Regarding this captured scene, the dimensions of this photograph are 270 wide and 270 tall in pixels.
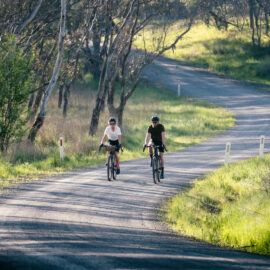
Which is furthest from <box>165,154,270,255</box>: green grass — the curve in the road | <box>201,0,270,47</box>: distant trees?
<box>201,0,270,47</box>: distant trees

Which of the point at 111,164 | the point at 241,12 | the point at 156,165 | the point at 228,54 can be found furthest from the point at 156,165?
the point at 241,12

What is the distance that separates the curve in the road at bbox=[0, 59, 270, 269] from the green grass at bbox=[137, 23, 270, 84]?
1094 inches

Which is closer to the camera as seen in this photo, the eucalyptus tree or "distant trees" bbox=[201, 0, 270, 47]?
the eucalyptus tree

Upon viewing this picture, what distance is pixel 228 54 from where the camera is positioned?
182 feet

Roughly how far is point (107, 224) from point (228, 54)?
155ft

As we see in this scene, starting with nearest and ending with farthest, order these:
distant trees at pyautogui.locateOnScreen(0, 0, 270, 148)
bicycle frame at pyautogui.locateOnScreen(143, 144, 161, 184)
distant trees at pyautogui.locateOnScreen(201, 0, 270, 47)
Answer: bicycle frame at pyautogui.locateOnScreen(143, 144, 161, 184), distant trees at pyautogui.locateOnScreen(0, 0, 270, 148), distant trees at pyautogui.locateOnScreen(201, 0, 270, 47)

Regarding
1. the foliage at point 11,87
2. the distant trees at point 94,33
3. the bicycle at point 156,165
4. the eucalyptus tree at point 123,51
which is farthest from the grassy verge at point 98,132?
the bicycle at point 156,165

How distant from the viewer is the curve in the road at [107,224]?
23.9 feet

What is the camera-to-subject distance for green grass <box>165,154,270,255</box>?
9.55 metres

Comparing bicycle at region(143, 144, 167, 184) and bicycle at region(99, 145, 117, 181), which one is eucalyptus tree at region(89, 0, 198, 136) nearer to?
bicycle at region(99, 145, 117, 181)

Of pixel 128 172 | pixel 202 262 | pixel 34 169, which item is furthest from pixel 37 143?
pixel 202 262

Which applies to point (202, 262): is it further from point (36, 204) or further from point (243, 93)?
point (243, 93)

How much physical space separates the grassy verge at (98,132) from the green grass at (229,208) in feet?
Result: 19.2

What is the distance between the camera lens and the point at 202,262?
290 inches
